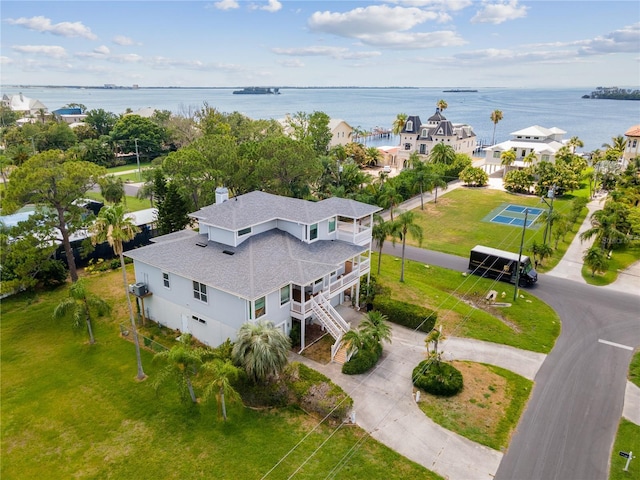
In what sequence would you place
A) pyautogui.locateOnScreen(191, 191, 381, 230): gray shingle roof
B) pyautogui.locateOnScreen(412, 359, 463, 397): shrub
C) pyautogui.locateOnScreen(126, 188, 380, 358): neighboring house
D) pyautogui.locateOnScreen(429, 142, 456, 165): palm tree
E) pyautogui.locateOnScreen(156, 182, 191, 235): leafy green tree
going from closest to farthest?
pyautogui.locateOnScreen(412, 359, 463, 397): shrub → pyautogui.locateOnScreen(126, 188, 380, 358): neighboring house → pyautogui.locateOnScreen(191, 191, 381, 230): gray shingle roof → pyautogui.locateOnScreen(156, 182, 191, 235): leafy green tree → pyautogui.locateOnScreen(429, 142, 456, 165): palm tree

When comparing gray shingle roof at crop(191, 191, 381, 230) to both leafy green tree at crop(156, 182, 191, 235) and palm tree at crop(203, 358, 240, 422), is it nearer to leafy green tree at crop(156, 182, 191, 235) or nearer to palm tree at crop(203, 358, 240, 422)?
leafy green tree at crop(156, 182, 191, 235)

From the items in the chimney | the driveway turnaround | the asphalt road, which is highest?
the chimney

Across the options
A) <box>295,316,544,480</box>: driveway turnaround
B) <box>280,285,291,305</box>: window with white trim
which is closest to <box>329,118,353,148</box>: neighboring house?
<box>280,285,291,305</box>: window with white trim

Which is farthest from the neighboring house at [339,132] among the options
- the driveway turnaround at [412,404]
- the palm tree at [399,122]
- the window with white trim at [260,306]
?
the window with white trim at [260,306]

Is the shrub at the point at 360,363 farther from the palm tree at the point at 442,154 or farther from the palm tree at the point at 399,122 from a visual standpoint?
the palm tree at the point at 399,122

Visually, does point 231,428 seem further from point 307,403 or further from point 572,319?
point 572,319

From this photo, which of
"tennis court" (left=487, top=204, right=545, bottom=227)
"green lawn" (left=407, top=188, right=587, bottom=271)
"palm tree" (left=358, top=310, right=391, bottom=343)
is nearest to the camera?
"palm tree" (left=358, top=310, right=391, bottom=343)
